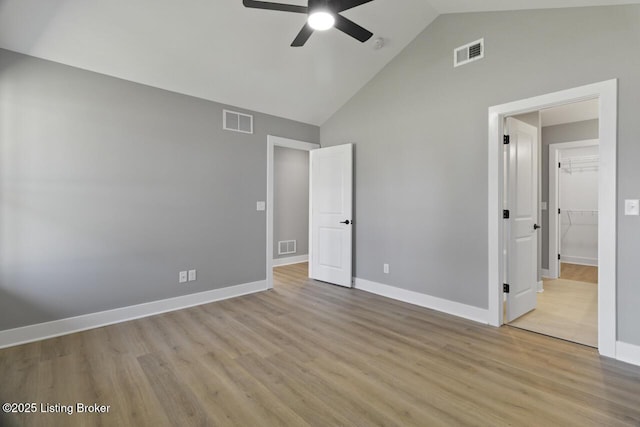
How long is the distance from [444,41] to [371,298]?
3.25m

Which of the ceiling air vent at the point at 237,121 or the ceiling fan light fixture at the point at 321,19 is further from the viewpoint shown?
the ceiling air vent at the point at 237,121

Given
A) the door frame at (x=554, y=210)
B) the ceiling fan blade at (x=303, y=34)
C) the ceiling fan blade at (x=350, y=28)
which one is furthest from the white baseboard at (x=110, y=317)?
the door frame at (x=554, y=210)

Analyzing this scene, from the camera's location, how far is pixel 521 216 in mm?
3340

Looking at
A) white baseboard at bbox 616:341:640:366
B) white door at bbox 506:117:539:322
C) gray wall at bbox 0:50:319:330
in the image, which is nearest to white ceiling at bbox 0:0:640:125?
gray wall at bbox 0:50:319:330

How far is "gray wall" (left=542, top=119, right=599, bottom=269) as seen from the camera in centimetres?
496

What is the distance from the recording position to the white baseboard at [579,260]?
6.05 metres

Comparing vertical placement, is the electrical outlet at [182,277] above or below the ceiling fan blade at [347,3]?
below

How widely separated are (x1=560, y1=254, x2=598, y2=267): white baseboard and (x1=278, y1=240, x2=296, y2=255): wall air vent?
586 centimetres

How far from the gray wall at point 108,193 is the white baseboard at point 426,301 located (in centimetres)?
178

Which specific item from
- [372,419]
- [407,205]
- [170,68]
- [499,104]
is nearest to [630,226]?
[499,104]

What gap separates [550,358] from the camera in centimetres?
244

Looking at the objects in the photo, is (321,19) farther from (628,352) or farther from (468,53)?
(628,352)

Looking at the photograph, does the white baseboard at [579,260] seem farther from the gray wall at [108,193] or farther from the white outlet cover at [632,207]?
the gray wall at [108,193]

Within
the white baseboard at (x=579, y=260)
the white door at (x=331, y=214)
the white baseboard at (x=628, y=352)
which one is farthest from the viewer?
the white baseboard at (x=579, y=260)
